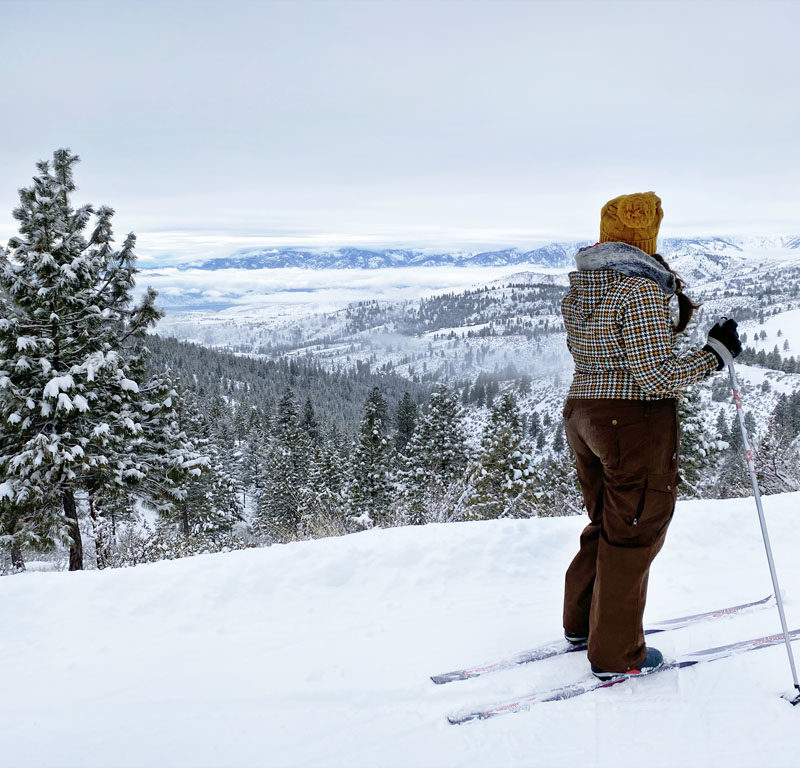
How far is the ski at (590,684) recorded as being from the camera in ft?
7.88

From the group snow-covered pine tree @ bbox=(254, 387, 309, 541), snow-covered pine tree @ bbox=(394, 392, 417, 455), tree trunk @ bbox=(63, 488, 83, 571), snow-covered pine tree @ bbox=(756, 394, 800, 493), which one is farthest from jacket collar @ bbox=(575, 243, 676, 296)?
snow-covered pine tree @ bbox=(394, 392, 417, 455)

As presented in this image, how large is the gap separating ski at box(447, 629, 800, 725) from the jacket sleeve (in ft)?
4.75

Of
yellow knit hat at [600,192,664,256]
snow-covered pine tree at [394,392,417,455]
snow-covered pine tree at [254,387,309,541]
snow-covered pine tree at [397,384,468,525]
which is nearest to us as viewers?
yellow knit hat at [600,192,664,256]

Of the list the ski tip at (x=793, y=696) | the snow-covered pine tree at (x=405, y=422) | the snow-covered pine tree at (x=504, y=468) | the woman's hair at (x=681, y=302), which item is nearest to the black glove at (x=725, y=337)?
the woman's hair at (x=681, y=302)

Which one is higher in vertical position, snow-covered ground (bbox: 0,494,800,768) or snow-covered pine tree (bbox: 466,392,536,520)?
snow-covered ground (bbox: 0,494,800,768)

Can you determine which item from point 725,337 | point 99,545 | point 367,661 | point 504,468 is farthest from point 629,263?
point 504,468

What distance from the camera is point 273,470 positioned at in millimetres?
42562

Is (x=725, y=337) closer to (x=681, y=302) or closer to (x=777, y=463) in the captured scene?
(x=681, y=302)

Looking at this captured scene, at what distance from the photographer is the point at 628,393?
2471 millimetres

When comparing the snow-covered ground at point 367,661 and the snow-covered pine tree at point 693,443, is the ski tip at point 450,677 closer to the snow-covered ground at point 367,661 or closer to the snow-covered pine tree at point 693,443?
the snow-covered ground at point 367,661

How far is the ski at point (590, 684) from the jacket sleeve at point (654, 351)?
4.75ft

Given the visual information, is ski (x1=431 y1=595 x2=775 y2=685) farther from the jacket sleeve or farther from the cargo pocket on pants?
the jacket sleeve

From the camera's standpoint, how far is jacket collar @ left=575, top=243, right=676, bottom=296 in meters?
2.41

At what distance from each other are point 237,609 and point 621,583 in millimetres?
2524
